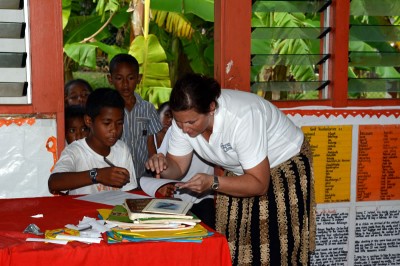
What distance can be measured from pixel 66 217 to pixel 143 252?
1.72 ft

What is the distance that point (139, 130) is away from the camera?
4434 millimetres

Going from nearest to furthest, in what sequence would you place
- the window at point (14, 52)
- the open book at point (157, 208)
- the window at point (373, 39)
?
the open book at point (157, 208) < the window at point (14, 52) < the window at point (373, 39)

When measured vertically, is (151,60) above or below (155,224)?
above

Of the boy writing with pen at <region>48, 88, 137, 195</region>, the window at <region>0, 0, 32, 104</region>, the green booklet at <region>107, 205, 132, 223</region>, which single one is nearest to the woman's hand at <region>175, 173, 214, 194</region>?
the green booklet at <region>107, 205, 132, 223</region>

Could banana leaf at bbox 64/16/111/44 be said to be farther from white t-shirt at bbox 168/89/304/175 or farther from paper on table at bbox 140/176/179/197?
paper on table at bbox 140/176/179/197

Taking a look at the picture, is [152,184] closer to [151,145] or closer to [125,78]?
[151,145]

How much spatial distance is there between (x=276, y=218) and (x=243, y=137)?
631 mm

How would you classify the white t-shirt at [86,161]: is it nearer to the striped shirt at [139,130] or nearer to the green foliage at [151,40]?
the striped shirt at [139,130]

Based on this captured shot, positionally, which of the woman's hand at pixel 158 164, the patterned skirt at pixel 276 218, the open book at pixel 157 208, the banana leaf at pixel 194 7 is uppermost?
the banana leaf at pixel 194 7

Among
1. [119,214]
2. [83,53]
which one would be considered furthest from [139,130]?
[83,53]

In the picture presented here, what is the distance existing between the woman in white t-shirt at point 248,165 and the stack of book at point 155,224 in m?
0.27

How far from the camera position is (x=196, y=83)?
2719mm

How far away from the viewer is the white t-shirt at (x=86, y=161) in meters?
3.22

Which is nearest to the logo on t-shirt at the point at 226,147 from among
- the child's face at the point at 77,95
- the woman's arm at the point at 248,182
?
the woman's arm at the point at 248,182
